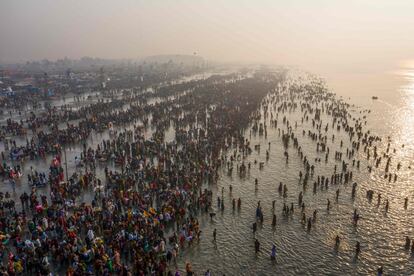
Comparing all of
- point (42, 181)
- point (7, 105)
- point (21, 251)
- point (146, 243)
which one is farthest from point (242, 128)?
point (7, 105)

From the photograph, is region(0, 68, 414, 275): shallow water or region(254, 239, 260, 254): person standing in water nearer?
region(0, 68, 414, 275): shallow water

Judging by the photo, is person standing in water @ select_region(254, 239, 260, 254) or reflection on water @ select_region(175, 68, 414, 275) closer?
reflection on water @ select_region(175, 68, 414, 275)

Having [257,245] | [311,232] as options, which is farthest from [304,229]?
[257,245]

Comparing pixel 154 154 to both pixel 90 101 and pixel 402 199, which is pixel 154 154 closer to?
pixel 402 199

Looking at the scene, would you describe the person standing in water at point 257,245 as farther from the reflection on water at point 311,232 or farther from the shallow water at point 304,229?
the reflection on water at point 311,232

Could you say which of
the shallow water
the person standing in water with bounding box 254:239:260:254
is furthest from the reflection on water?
the person standing in water with bounding box 254:239:260:254

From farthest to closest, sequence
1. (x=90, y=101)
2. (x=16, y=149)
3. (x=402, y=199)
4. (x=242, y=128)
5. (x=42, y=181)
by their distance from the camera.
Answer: (x=90, y=101) < (x=242, y=128) < (x=16, y=149) < (x=42, y=181) < (x=402, y=199)

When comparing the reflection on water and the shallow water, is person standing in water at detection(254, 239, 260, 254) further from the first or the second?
the reflection on water

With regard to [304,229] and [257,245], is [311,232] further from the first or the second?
[257,245]

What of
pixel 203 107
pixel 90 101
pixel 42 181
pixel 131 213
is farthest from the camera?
pixel 90 101

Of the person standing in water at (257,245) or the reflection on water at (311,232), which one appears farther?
the person standing in water at (257,245)

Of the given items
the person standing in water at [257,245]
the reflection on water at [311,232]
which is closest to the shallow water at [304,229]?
the reflection on water at [311,232]
